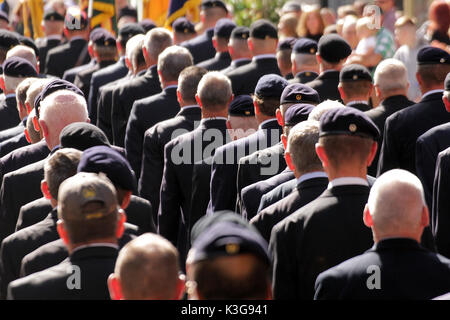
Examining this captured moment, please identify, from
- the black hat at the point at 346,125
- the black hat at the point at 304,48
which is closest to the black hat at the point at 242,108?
the black hat at the point at 346,125

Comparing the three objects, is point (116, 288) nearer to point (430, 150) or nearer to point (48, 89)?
point (430, 150)

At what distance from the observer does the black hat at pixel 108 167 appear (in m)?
5.24

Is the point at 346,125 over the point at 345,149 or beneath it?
over

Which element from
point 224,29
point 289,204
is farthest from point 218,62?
point 289,204

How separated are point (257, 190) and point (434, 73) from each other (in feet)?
8.29

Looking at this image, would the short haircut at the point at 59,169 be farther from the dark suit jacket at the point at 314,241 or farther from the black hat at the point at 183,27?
the black hat at the point at 183,27

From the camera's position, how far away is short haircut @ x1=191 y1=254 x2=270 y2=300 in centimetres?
347

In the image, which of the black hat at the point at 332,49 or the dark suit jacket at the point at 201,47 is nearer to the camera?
the black hat at the point at 332,49

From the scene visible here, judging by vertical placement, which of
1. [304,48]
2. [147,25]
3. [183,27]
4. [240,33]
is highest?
[147,25]

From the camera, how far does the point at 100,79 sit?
12.5 metres

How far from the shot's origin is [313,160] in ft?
18.2

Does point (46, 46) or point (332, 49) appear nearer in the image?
point (332, 49)

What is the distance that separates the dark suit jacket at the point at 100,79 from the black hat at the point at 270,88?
5.05 meters

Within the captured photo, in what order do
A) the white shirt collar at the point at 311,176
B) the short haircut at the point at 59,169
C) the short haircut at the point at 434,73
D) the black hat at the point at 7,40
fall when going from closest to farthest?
the short haircut at the point at 59,169, the white shirt collar at the point at 311,176, the short haircut at the point at 434,73, the black hat at the point at 7,40
